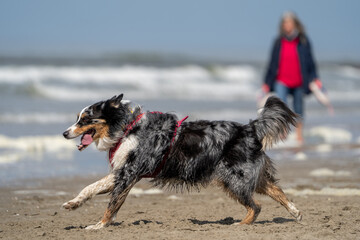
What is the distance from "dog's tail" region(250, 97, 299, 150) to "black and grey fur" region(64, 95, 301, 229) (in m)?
0.07

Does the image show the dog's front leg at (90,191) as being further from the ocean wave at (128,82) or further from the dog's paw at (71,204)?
the ocean wave at (128,82)

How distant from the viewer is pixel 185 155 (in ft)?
17.0

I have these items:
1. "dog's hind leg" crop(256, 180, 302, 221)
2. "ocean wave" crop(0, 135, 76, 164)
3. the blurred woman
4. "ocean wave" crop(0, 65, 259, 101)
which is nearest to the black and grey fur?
"dog's hind leg" crop(256, 180, 302, 221)

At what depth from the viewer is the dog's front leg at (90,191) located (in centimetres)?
499

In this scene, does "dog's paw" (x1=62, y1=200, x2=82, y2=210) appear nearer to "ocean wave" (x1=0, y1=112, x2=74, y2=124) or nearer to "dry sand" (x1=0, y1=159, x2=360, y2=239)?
"dry sand" (x1=0, y1=159, x2=360, y2=239)

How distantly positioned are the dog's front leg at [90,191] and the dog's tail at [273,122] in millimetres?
1428

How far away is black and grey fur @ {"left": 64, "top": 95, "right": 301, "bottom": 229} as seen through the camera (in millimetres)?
5129

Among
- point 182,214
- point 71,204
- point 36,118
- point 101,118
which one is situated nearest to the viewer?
point 71,204

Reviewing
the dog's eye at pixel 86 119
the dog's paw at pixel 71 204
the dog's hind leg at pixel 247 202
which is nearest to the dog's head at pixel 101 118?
the dog's eye at pixel 86 119

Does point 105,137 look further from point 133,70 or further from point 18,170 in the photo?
point 133,70

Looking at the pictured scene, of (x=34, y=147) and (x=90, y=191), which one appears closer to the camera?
(x=90, y=191)

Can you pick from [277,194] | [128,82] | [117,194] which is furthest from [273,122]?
[128,82]

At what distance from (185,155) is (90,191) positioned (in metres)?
0.90

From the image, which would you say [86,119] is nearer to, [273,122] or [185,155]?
[185,155]
